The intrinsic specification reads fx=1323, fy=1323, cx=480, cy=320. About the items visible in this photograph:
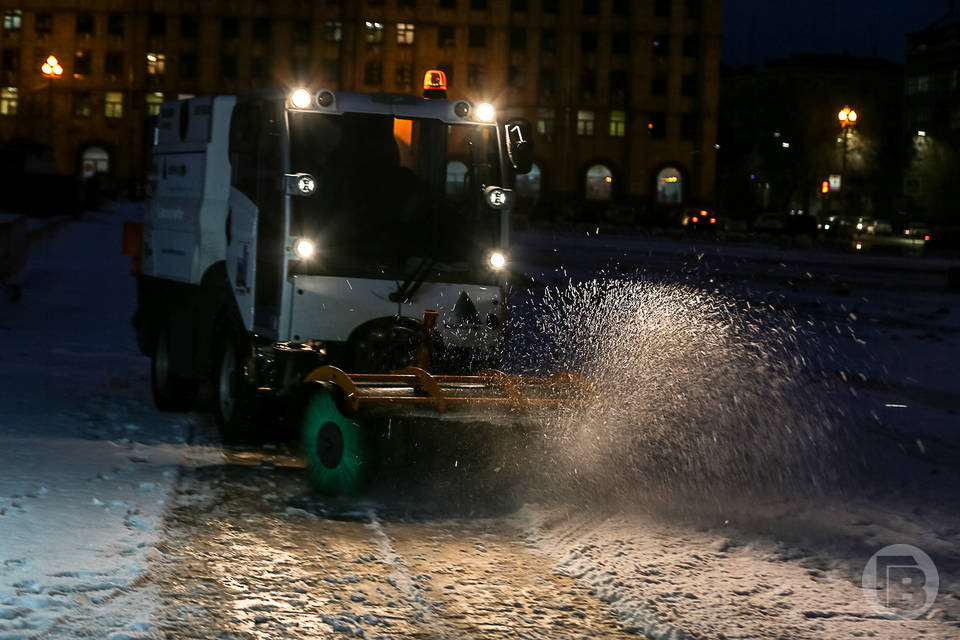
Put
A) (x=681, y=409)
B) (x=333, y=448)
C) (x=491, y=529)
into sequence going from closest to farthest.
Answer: (x=491, y=529) < (x=333, y=448) < (x=681, y=409)

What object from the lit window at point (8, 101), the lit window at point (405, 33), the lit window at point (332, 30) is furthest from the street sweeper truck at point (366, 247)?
the lit window at point (8, 101)

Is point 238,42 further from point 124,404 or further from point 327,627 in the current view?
point 327,627

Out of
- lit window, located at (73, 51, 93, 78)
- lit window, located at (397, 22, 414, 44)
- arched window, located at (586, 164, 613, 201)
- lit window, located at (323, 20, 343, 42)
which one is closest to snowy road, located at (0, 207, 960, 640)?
arched window, located at (586, 164, 613, 201)

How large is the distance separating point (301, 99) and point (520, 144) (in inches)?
60.5

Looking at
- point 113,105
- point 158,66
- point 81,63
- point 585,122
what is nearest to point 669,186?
point 585,122

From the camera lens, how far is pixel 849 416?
38.9 ft

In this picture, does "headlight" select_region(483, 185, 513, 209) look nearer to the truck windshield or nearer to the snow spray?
the truck windshield

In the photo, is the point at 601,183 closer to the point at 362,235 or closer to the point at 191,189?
the point at 191,189

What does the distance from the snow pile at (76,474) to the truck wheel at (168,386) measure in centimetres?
21

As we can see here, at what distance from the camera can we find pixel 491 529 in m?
7.53

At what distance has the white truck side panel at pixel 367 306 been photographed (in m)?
8.99

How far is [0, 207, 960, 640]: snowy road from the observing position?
578cm

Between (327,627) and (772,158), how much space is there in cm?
10668

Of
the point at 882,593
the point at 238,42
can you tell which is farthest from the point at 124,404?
the point at 238,42
